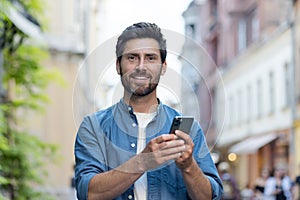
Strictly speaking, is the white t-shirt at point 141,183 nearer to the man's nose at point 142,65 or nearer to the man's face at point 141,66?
the man's face at point 141,66

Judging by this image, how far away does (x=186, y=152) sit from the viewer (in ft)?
10.2

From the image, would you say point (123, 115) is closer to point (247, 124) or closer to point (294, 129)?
point (294, 129)

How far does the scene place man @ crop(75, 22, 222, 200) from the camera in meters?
3.23

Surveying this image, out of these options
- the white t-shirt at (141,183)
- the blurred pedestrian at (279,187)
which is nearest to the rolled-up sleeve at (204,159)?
the white t-shirt at (141,183)

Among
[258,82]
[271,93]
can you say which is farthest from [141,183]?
[258,82]

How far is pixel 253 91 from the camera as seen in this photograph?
3984 cm

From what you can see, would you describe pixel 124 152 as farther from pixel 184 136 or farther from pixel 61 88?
pixel 61 88

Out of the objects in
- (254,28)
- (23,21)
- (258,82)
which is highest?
(254,28)

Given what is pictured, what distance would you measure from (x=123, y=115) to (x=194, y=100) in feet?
0.94

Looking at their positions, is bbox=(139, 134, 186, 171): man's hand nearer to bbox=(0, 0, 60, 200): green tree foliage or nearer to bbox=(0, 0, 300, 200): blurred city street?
bbox=(0, 0, 300, 200): blurred city street

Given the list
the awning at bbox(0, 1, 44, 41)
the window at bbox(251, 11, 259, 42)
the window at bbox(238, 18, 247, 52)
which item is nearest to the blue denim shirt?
the awning at bbox(0, 1, 44, 41)

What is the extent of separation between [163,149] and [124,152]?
0.87ft

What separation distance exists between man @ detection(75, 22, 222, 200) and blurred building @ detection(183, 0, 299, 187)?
21019 millimetres

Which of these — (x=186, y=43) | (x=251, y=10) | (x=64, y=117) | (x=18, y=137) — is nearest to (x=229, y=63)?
(x=251, y=10)
